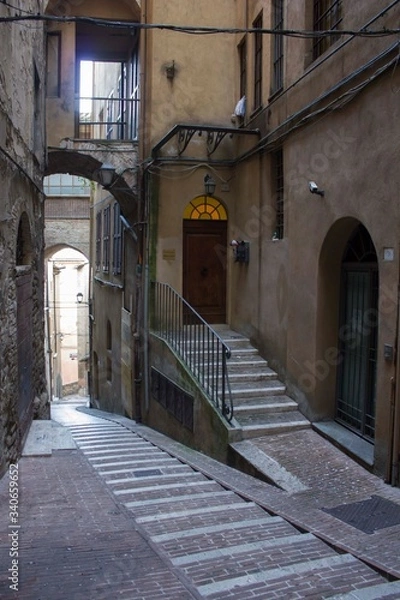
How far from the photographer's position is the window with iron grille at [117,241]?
1530cm

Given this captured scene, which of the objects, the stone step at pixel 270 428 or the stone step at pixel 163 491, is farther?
the stone step at pixel 270 428

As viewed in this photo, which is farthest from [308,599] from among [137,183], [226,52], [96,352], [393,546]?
[96,352]

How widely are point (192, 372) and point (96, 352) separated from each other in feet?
37.6

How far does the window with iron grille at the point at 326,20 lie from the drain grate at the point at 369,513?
582 centimetres

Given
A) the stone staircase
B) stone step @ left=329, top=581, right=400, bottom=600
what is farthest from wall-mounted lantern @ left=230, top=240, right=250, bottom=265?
stone step @ left=329, top=581, right=400, bottom=600

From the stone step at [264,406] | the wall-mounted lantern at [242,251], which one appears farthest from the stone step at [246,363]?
the wall-mounted lantern at [242,251]

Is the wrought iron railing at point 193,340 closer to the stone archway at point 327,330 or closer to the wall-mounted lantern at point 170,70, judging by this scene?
the stone archway at point 327,330

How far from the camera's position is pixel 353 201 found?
687 cm

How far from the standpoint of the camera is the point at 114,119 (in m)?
16.1

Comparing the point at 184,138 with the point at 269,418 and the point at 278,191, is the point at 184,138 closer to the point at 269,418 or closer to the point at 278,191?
the point at 278,191

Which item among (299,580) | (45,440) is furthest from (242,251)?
(299,580)

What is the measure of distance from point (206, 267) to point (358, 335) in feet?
17.3

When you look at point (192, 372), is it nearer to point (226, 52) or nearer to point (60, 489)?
point (60, 489)

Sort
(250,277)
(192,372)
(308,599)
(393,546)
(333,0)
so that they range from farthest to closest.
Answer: (250,277) < (192,372) < (333,0) < (393,546) < (308,599)
